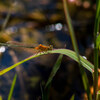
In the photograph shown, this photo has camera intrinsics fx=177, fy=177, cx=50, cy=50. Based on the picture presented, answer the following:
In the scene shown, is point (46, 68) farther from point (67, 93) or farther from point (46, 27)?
point (46, 27)

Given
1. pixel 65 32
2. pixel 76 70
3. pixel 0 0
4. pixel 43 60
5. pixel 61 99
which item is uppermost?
pixel 0 0

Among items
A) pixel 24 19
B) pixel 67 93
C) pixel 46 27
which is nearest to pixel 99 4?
pixel 67 93

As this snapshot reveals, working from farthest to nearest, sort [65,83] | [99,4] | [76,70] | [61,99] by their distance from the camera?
1. [76,70]
2. [65,83]
3. [61,99]
4. [99,4]

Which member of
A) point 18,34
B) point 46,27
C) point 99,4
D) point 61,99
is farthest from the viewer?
point 46,27

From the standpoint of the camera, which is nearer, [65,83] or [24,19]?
[65,83]

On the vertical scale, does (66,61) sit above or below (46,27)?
below

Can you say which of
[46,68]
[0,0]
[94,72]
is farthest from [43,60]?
[0,0]

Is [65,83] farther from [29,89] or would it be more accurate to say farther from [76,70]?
[29,89]
